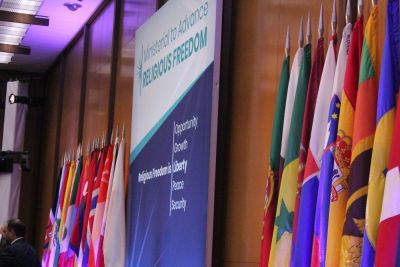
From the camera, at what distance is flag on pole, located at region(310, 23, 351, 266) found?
348cm

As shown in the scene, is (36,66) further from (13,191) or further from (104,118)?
(104,118)

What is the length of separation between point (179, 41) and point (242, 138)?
3.77 feet

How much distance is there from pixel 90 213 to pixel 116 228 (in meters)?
0.89

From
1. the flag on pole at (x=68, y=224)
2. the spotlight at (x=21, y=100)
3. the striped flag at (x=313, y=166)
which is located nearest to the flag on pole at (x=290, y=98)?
the striped flag at (x=313, y=166)

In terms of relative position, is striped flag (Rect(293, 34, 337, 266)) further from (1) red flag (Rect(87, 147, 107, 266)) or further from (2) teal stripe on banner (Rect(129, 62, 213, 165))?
(1) red flag (Rect(87, 147, 107, 266))

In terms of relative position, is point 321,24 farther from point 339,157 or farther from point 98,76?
point 98,76

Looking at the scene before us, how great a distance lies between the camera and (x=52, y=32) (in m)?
11.1

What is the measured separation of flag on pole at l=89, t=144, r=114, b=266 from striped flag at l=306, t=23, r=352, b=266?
3.89 metres

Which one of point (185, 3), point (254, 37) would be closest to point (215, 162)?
point (254, 37)

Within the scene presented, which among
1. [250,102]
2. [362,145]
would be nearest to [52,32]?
[250,102]

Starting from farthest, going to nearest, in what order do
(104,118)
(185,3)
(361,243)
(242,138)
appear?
(104,118) < (185,3) < (242,138) < (361,243)

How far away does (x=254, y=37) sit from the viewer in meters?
5.18

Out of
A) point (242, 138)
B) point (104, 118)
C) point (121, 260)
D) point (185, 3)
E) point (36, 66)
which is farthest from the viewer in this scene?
point (36, 66)

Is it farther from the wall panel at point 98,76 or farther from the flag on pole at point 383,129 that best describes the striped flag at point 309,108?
the wall panel at point 98,76
